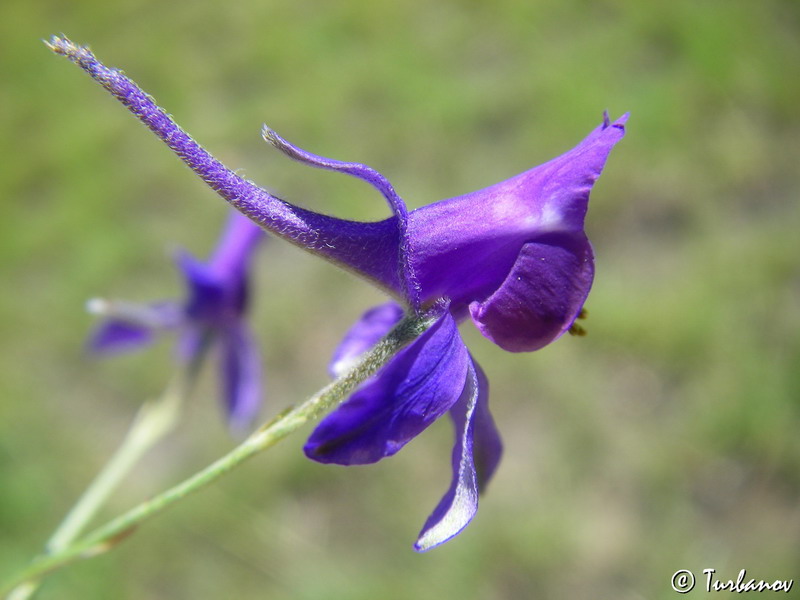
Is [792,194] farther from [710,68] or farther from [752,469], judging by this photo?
[752,469]

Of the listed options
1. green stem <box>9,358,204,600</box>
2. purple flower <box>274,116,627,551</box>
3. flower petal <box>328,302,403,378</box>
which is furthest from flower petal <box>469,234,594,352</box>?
green stem <box>9,358,204,600</box>

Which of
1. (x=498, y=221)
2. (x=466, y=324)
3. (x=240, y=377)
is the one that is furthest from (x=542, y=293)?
(x=466, y=324)

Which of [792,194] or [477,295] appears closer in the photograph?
[477,295]

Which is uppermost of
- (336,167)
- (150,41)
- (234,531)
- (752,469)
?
(336,167)

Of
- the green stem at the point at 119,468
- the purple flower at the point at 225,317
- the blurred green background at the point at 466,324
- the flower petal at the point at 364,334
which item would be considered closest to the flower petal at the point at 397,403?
the flower petal at the point at 364,334

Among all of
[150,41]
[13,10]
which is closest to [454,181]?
[150,41]

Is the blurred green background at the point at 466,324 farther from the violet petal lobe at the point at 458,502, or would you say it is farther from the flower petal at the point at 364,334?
the violet petal lobe at the point at 458,502

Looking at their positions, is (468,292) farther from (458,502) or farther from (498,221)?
(458,502)
